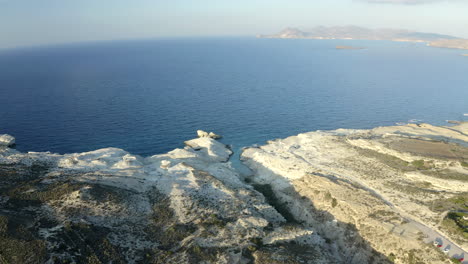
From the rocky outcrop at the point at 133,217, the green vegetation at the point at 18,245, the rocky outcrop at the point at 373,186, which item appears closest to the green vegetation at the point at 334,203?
the rocky outcrop at the point at 373,186

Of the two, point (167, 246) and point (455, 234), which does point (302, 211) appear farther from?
point (167, 246)

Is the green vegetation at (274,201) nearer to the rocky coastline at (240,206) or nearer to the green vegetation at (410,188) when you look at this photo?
the rocky coastline at (240,206)

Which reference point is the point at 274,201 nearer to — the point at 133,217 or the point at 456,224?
the point at 133,217

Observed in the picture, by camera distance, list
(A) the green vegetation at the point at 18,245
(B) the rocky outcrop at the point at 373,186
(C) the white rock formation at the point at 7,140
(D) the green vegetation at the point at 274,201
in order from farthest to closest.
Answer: (C) the white rock formation at the point at 7,140 < (D) the green vegetation at the point at 274,201 < (B) the rocky outcrop at the point at 373,186 < (A) the green vegetation at the point at 18,245

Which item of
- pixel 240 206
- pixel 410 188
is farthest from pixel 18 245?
pixel 410 188

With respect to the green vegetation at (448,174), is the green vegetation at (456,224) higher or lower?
lower

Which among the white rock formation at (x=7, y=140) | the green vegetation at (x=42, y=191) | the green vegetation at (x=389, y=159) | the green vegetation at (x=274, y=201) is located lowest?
the green vegetation at (x=274, y=201)

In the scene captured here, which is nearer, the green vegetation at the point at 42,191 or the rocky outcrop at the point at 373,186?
the rocky outcrop at the point at 373,186

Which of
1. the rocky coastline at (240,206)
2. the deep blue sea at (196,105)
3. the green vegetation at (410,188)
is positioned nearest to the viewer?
the rocky coastline at (240,206)

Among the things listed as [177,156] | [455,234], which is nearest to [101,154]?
[177,156]
